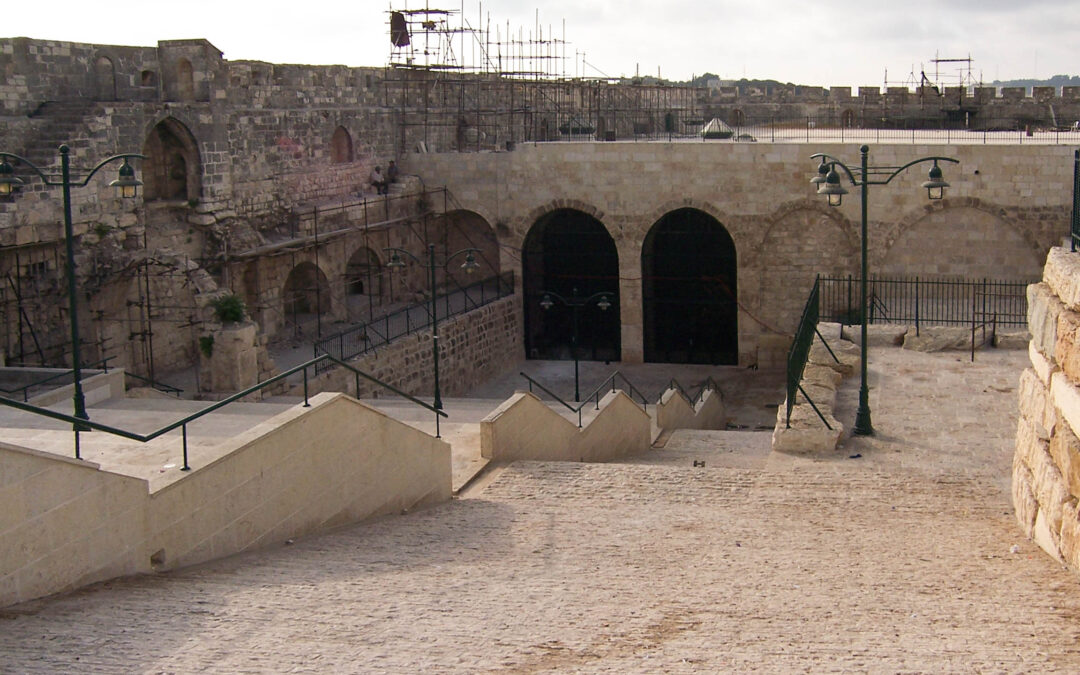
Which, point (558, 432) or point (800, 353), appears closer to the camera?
point (558, 432)

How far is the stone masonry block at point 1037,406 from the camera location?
8.27 m

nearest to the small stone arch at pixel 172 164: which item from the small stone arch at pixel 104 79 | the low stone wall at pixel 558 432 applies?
the small stone arch at pixel 104 79

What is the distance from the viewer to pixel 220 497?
8383 millimetres

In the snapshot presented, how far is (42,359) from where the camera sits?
1605cm

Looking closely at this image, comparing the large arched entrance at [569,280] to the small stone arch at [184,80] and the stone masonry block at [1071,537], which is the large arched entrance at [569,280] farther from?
the stone masonry block at [1071,537]

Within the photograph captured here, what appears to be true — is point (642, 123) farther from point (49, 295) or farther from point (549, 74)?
point (49, 295)

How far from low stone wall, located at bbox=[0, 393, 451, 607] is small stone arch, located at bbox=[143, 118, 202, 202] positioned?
32.2 feet

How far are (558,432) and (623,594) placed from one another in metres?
6.52

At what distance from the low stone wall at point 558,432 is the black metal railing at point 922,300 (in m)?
5.86

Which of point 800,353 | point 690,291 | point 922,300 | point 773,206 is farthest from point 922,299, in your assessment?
point 800,353

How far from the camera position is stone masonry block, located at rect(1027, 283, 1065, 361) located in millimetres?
8180

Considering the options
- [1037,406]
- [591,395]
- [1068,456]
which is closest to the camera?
[1068,456]

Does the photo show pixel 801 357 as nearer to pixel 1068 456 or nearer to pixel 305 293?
pixel 1068 456

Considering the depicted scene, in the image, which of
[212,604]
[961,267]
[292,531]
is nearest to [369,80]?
[961,267]
